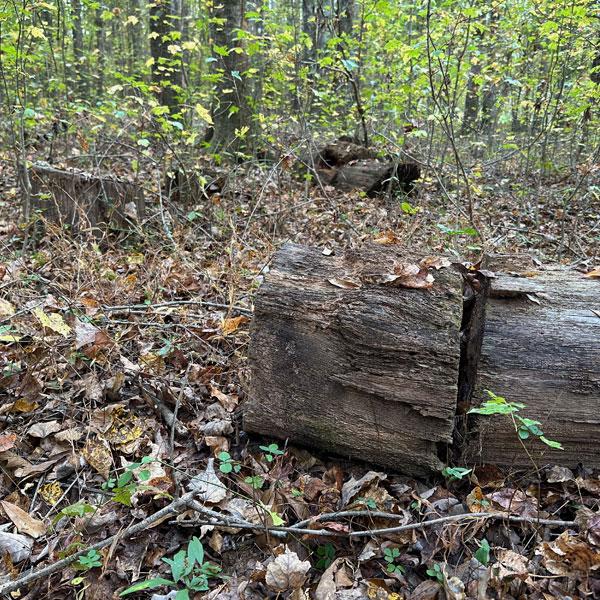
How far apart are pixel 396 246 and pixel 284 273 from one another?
78 cm

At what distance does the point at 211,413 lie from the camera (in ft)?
8.66

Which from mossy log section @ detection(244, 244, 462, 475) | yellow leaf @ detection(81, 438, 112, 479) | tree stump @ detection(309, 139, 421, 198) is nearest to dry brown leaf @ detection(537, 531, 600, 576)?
mossy log section @ detection(244, 244, 462, 475)

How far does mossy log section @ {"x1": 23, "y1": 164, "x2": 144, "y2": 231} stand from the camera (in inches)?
198

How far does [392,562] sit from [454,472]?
48 centimetres

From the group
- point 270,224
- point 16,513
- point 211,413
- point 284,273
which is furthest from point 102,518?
point 270,224

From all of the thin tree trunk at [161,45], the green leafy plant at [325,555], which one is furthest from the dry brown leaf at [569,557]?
the thin tree trunk at [161,45]

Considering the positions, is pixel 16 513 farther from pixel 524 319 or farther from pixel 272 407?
pixel 524 319

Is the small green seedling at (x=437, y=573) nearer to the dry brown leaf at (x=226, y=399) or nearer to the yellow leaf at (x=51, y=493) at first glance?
the dry brown leaf at (x=226, y=399)

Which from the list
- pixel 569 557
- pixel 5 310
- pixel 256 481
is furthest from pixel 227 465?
pixel 5 310

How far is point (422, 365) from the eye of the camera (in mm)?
2145

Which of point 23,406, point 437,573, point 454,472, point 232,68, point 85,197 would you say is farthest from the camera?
point 232,68

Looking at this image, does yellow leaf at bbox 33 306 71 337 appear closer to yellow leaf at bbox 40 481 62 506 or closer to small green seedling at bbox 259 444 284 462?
yellow leaf at bbox 40 481 62 506

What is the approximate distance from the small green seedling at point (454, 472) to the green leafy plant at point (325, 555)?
63cm

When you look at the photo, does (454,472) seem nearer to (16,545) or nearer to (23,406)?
(16,545)
